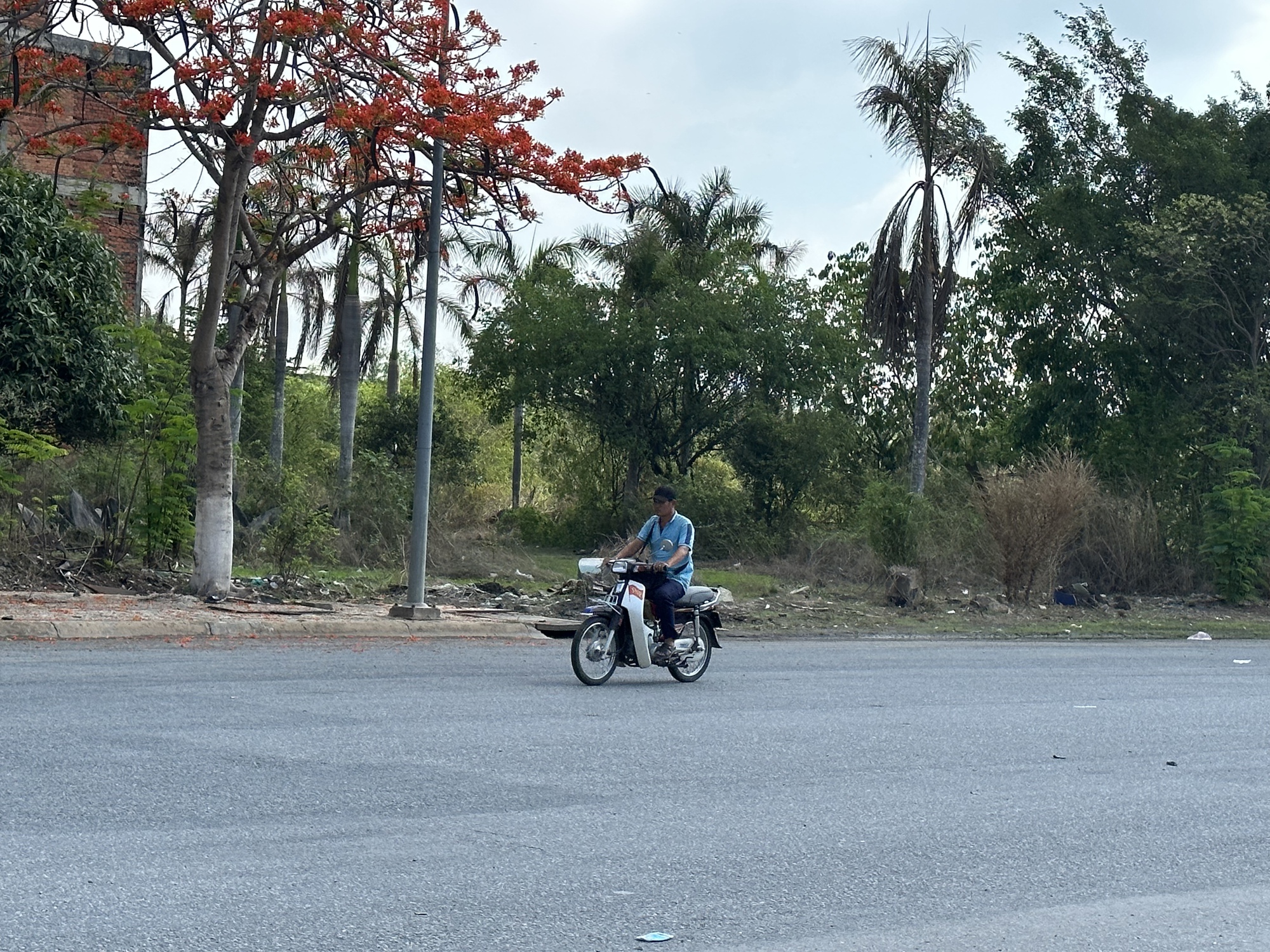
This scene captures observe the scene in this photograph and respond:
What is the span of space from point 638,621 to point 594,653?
1.78 ft

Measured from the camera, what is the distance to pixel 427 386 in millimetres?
19719

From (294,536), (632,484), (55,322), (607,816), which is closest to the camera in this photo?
(607,816)

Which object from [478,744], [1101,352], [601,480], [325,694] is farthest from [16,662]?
[601,480]

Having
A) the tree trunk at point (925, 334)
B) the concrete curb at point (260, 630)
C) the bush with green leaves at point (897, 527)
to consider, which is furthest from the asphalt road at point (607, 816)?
the tree trunk at point (925, 334)

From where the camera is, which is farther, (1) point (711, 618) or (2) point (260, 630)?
(2) point (260, 630)

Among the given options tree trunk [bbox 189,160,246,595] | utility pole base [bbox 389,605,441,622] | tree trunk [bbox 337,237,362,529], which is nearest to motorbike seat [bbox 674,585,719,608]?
utility pole base [bbox 389,605,441,622]

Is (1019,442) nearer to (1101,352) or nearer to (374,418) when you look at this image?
(1101,352)

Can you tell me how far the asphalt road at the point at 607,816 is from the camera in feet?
17.9

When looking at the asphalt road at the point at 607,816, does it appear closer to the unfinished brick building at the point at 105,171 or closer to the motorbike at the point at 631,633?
the motorbike at the point at 631,633

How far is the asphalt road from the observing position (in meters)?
5.45

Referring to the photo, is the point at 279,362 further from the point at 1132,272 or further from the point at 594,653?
the point at 594,653

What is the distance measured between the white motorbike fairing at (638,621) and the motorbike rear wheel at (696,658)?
600 mm

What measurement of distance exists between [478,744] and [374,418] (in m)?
41.1

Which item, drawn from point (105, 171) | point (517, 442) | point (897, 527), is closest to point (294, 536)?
point (897, 527)
